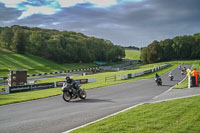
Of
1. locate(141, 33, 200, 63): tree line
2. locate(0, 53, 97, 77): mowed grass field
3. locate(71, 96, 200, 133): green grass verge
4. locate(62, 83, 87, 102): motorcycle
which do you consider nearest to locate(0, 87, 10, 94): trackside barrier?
locate(62, 83, 87, 102): motorcycle

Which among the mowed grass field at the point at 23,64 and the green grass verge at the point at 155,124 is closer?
the green grass verge at the point at 155,124

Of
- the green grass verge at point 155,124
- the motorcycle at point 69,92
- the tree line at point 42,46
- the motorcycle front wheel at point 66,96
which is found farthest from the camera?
the tree line at point 42,46

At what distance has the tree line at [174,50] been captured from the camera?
124644mm

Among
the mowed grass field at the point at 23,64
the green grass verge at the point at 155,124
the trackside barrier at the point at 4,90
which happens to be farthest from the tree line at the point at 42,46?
the green grass verge at the point at 155,124

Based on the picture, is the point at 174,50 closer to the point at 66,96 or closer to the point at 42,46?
the point at 42,46

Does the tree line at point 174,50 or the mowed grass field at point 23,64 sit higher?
the tree line at point 174,50

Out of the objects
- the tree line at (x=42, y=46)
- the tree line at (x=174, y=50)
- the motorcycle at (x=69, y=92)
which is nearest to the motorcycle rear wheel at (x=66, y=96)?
the motorcycle at (x=69, y=92)

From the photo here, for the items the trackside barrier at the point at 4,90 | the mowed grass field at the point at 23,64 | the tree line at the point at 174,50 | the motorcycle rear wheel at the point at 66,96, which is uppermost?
the tree line at the point at 174,50

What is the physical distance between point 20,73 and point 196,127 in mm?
29572

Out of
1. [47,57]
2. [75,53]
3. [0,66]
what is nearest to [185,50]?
Result: [75,53]

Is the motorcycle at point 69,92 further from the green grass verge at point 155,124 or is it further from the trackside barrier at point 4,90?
the trackside barrier at point 4,90

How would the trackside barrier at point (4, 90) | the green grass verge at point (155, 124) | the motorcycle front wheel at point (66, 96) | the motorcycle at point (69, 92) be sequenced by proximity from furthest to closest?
the trackside barrier at point (4, 90) → the motorcycle front wheel at point (66, 96) → the motorcycle at point (69, 92) → the green grass verge at point (155, 124)

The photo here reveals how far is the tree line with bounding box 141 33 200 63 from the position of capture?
12464 centimetres

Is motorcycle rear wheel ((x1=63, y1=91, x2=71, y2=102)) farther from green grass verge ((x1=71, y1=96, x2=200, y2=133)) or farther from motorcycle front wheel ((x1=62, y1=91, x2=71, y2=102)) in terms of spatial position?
green grass verge ((x1=71, y1=96, x2=200, y2=133))
